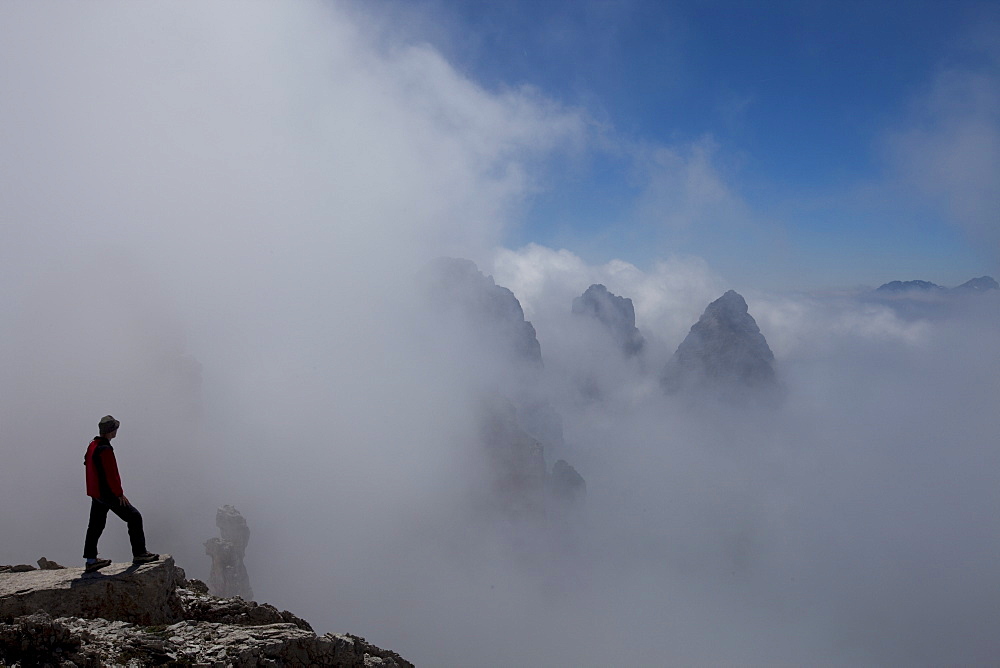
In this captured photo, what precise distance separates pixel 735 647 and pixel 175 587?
11405 centimetres

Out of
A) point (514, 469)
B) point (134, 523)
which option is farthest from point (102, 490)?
point (514, 469)

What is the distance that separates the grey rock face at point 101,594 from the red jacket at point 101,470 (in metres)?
1.78

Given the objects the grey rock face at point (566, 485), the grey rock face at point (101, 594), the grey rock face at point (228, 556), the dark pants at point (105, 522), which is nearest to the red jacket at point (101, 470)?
the dark pants at point (105, 522)

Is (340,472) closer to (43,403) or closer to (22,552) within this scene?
(43,403)

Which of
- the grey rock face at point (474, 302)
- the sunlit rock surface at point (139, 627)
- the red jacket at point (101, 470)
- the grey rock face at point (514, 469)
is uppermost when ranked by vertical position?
the grey rock face at point (474, 302)

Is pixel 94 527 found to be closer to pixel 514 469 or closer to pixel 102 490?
pixel 102 490

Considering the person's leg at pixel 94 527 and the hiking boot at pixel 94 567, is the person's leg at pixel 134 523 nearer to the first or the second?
Result: the person's leg at pixel 94 527

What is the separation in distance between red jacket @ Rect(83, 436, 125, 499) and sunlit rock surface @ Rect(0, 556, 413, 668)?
1.79 meters

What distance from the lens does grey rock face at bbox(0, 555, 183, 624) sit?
10.7 meters

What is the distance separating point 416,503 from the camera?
10706 cm

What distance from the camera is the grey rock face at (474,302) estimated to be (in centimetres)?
18312

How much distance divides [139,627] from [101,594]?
1.28 meters

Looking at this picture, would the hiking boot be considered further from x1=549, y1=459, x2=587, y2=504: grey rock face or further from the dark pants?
x1=549, y1=459, x2=587, y2=504: grey rock face

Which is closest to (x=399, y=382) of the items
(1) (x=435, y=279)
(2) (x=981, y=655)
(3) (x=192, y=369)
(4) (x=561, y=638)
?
(1) (x=435, y=279)
